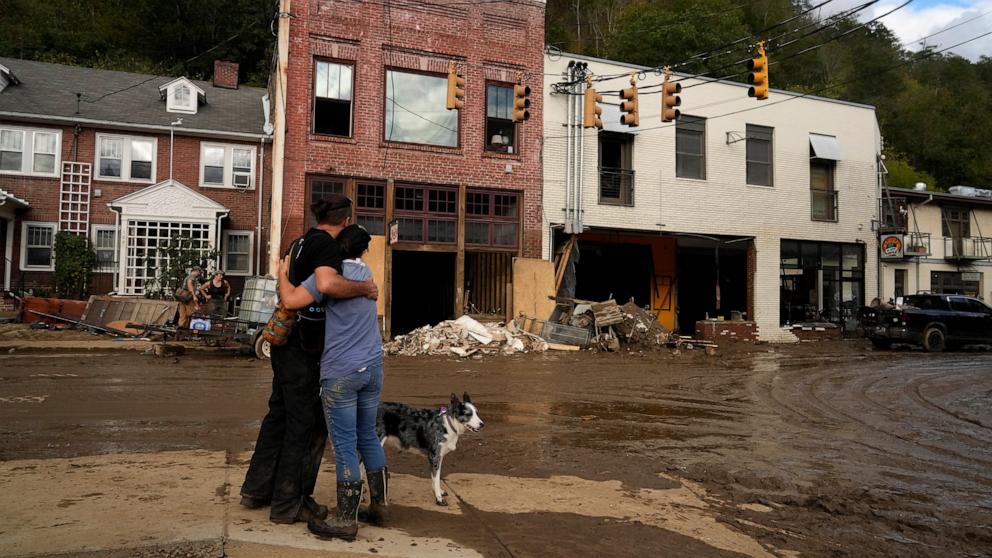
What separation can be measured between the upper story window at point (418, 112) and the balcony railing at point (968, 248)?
76.1 feet

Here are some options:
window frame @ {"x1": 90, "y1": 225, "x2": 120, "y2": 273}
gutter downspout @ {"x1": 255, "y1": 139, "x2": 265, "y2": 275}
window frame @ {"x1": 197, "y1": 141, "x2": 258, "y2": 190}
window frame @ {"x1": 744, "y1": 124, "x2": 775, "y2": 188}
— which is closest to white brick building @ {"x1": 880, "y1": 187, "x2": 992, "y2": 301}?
window frame @ {"x1": 744, "y1": 124, "x2": 775, "y2": 188}

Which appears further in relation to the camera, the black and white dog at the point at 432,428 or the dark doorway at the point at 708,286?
the dark doorway at the point at 708,286

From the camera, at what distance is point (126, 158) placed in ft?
73.6

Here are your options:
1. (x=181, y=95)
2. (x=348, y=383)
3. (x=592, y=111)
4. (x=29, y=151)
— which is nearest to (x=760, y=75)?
(x=592, y=111)

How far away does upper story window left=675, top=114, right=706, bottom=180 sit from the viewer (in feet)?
77.9

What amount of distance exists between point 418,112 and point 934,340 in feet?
57.8

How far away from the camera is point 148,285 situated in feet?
66.6

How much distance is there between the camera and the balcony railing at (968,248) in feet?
97.2

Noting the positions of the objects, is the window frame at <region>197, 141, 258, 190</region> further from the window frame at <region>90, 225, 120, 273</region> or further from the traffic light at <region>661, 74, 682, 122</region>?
the traffic light at <region>661, 74, 682, 122</region>

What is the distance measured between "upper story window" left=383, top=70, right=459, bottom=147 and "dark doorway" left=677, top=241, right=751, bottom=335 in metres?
11.1

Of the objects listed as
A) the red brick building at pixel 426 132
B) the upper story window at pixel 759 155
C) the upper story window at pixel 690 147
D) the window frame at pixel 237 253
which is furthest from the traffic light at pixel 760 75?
the window frame at pixel 237 253

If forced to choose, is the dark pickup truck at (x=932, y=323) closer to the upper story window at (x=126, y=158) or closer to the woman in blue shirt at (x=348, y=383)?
the woman in blue shirt at (x=348, y=383)

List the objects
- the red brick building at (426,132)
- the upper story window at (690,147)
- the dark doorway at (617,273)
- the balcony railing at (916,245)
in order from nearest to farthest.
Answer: the red brick building at (426,132), the upper story window at (690,147), the dark doorway at (617,273), the balcony railing at (916,245)

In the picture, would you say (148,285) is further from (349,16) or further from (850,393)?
(850,393)
